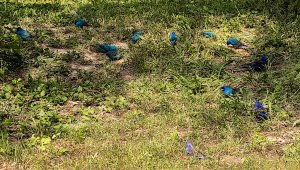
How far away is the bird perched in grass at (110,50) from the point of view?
547 centimetres

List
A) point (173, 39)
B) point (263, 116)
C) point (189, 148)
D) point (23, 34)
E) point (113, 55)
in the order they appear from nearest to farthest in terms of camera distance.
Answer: point (189, 148)
point (263, 116)
point (113, 55)
point (23, 34)
point (173, 39)

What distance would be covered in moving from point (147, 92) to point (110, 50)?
42.7 inches

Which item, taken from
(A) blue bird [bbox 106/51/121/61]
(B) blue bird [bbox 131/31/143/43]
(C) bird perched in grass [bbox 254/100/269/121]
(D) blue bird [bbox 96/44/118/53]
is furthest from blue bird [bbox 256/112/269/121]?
(B) blue bird [bbox 131/31/143/43]

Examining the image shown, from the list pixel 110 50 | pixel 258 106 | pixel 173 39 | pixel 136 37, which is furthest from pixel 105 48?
pixel 258 106

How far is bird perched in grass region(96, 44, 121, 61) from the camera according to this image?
547 centimetres

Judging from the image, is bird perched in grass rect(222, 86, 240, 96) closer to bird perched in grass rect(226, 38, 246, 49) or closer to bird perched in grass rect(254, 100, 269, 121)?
bird perched in grass rect(254, 100, 269, 121)

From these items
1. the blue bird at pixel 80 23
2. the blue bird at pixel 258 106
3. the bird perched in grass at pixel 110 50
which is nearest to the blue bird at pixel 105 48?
the bird perched in grass at pixel 110 50

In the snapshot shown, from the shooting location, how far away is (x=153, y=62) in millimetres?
5324

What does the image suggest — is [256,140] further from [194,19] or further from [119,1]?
[119,1]

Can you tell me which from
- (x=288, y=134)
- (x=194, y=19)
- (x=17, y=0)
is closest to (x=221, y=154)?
(x=288, y=134)

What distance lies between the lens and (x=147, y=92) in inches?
186

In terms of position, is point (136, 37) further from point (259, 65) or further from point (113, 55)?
point (259, 65)

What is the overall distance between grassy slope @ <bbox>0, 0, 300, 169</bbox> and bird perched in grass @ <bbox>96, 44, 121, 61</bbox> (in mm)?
89

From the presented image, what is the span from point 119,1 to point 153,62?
2792 millimetres
